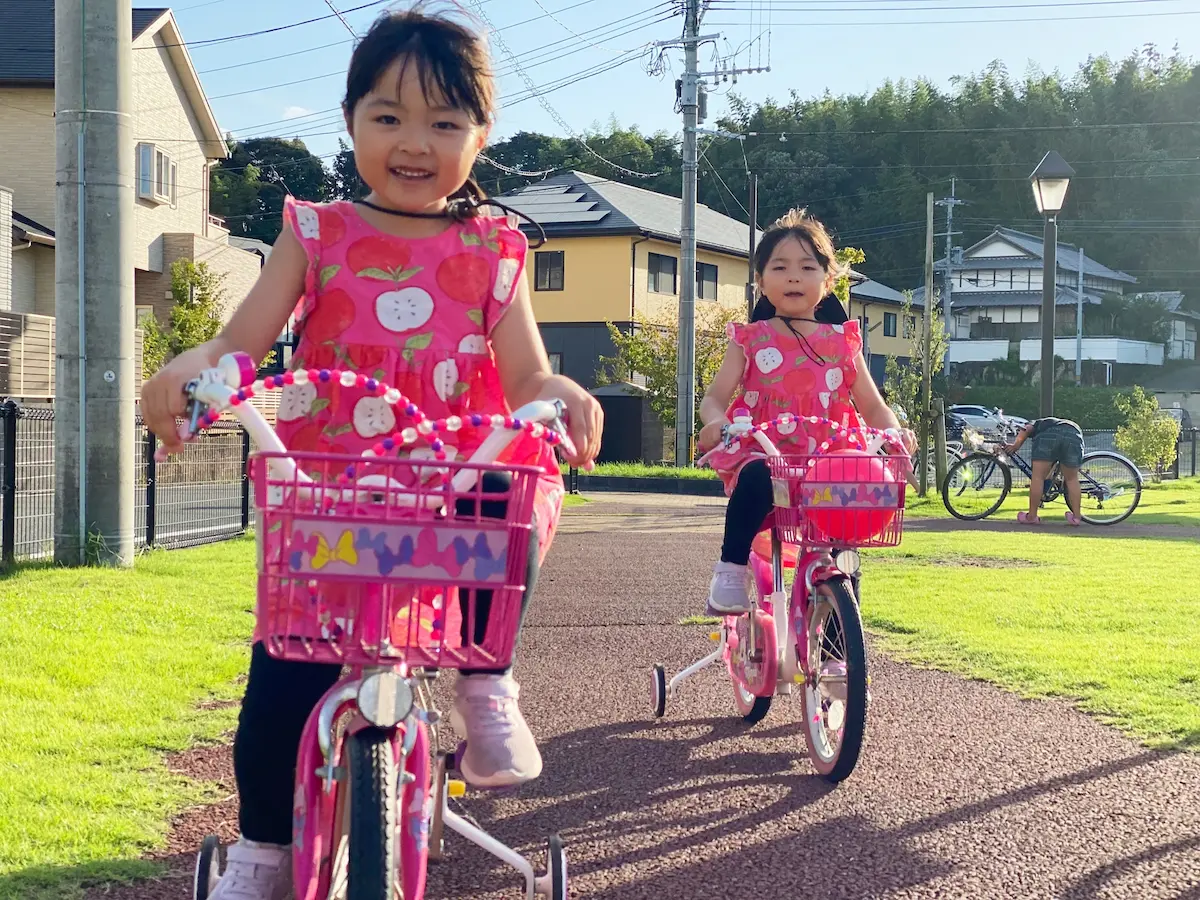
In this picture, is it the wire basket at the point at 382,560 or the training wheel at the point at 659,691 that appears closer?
the wire basket at the point at 382,560

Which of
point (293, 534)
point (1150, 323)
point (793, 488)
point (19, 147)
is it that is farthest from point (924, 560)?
point (1150, 323)

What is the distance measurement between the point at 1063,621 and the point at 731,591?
3.45 m

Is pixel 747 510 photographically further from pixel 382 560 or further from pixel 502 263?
pixel 382 560

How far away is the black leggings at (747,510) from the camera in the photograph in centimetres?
437

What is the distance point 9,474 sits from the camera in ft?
26.9

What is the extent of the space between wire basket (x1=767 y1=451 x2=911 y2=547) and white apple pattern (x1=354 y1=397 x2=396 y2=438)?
6.06 ft

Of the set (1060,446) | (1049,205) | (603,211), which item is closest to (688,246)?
(1049,205)

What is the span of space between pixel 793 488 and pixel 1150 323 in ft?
227

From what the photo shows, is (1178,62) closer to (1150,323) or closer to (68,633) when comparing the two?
(1150,323)

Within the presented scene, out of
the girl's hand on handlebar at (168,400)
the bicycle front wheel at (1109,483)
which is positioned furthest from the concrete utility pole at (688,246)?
the girl's hand on handlebar at (168,400)

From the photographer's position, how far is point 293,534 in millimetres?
1897

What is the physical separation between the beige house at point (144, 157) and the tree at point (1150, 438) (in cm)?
1946

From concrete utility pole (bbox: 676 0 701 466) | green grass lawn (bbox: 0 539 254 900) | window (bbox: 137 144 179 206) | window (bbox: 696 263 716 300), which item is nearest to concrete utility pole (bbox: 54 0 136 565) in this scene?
green grass lawn (bbox: 0 539 254 900)

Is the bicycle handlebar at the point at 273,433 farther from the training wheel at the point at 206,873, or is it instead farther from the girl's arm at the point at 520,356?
the training wheel at the point at 206,873
